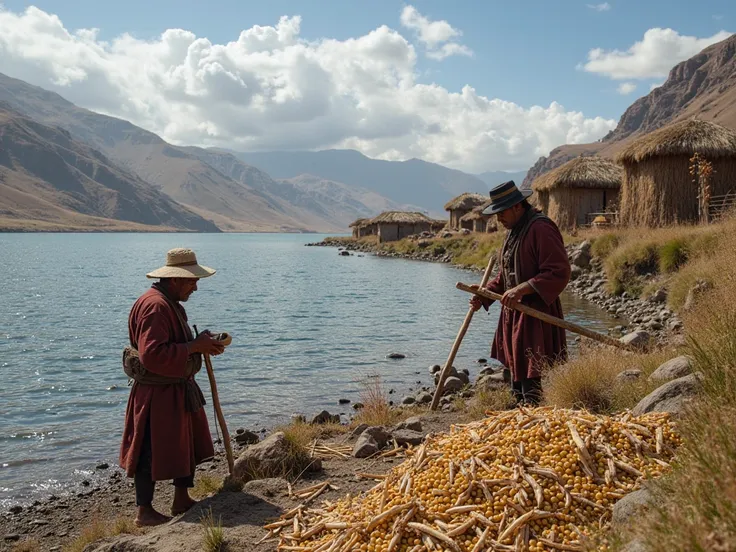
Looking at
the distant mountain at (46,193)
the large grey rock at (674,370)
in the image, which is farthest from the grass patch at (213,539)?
the distant mountain at (46,193)

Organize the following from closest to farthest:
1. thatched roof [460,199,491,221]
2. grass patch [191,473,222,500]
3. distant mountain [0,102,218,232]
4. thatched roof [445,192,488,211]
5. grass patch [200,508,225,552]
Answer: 1. grass patch [200,508,225,552]
2. grass patch [191,473,222,500]
3. thatched roof [460,199,491,221]
4. thatched roof [445,192,488,211]
5. distant mountain [0,102,218,232]

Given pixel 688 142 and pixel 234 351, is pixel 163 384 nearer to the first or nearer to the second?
pixel 234 351

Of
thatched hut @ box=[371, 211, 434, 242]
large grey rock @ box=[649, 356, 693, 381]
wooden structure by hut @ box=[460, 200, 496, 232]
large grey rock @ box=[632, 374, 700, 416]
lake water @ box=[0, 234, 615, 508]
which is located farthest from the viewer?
thatched hut @ box=[371, 211, 434, 242]

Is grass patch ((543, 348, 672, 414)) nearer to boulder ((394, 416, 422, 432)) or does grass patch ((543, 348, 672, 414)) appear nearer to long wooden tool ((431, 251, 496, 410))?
long wooden tool ((431, 251, 496, 410))

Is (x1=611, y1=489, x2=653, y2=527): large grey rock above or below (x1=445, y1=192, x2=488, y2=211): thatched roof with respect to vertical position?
below

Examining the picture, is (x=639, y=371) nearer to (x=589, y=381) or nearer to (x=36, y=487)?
(x=589, y=381)

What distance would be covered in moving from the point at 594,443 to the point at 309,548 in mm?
1803

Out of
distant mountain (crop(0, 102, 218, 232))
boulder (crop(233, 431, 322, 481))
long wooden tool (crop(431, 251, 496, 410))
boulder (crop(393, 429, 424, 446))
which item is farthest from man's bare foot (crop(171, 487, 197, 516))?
distant mountain (crop(0, 102, 218, 232))

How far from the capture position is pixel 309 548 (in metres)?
3.70

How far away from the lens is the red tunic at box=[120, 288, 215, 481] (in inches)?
183

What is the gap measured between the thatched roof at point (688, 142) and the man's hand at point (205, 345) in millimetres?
20144

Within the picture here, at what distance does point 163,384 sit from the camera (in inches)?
190

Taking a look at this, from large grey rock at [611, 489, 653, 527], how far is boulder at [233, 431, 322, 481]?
3.28m

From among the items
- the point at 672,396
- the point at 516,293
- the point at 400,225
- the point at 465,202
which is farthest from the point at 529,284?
the point at 400,225
